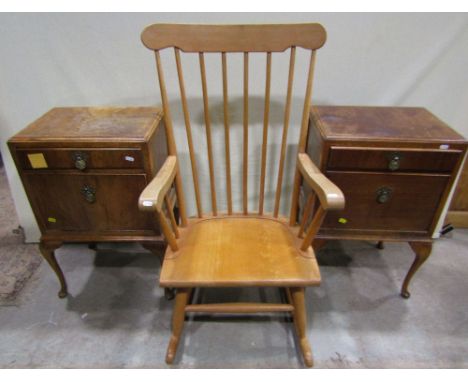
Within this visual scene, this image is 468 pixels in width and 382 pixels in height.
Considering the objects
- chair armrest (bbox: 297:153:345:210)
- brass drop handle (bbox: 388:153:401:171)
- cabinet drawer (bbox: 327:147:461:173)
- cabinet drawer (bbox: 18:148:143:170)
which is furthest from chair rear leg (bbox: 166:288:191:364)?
brass drop handle (bbox: 388:153:401:171)

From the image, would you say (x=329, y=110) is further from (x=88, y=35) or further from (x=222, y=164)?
(x=88, y=35)

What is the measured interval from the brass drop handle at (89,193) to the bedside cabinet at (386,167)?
85 cm

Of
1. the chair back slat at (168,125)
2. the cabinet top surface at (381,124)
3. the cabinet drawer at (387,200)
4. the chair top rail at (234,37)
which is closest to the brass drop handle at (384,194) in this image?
the cabinet drawer at (387,200)

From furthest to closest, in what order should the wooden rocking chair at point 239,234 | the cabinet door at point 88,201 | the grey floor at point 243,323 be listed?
the grey floor at point 243,323 → the cabinet door at point 88,201 → the wooden rocking chair at point 239,234

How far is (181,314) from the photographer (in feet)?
3.75

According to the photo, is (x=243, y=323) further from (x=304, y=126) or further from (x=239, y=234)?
(x=304, y=126)

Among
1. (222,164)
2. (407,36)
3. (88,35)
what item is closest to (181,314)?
(222,164)

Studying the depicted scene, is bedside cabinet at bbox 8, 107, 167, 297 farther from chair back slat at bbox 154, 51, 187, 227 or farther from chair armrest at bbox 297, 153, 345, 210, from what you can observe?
chair armrest at bbox 297, 153, 345, 210

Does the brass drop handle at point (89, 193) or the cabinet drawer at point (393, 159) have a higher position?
the cabinet drawer at point (393, 159)

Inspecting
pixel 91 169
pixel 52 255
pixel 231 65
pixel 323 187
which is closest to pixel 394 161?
pixel 323 187

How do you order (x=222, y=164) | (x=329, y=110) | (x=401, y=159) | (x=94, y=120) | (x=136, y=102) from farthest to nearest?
(x=222, y=164), (x=136, y=102), (x=329, y=110), (x=94, y=120), (x=401, y=159)

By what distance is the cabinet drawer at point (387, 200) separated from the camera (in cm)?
110

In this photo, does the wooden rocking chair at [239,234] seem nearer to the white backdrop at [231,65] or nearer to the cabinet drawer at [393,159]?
the cabinet drawer at [393,159]
